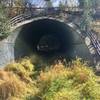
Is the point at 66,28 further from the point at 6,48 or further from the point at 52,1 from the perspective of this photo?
the point at 52,1

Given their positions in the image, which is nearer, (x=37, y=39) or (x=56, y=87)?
(x=56, y=87)

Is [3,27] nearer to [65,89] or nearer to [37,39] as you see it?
[65,89]

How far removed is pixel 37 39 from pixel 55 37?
286 cm

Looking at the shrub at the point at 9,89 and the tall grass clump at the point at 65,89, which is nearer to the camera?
the tall grass clump at the point at 65,89

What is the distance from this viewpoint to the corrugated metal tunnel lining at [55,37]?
30.5 m

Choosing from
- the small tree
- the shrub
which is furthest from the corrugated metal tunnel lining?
the shrub

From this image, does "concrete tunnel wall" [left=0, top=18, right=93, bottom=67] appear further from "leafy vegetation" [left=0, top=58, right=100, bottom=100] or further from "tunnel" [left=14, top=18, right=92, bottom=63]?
"leafy vegetation" [left=0, top=58, right=100, bottom=100]

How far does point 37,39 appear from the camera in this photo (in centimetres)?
3931

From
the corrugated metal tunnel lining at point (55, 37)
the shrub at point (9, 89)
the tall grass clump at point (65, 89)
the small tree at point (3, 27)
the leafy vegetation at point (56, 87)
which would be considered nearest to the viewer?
the tall grass clump at point (65, 89)

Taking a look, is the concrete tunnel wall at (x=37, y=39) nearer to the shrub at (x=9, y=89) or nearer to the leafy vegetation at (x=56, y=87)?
the leafy vegetation at (x=56, y=87)

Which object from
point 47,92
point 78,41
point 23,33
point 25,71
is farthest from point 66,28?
point 47,92

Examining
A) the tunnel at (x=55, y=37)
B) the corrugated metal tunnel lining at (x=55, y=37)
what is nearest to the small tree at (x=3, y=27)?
the tunnel at (x=55, y=37)

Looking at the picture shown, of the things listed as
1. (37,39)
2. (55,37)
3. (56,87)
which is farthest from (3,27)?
(55,37)

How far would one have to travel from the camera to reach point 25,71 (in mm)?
23797
